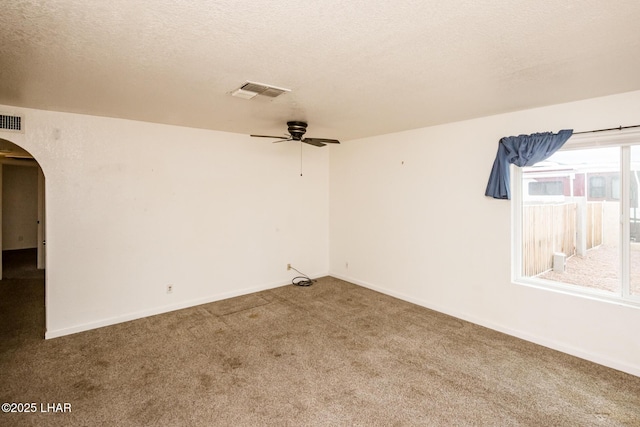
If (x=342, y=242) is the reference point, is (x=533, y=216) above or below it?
above

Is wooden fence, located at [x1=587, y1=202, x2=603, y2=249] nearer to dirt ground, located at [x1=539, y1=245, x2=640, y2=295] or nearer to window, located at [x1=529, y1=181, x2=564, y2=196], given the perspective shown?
dirt ground, located at [x1=539, y1=245, x2=640, y2=295]

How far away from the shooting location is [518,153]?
11.3 feet

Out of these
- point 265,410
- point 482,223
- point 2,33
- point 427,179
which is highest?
point 2,33

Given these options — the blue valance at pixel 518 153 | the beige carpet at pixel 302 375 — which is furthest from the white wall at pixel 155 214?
the blue valance at pixel 518 153

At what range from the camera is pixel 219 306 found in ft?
14.8

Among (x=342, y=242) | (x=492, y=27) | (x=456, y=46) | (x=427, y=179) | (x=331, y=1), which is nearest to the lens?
(x=331, y=1)

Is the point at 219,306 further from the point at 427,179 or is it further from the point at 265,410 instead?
the point at 427,179

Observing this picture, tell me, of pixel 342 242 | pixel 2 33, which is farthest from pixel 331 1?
pixel 342 242

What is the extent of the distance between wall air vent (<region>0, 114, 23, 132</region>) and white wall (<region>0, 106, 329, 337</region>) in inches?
2.3

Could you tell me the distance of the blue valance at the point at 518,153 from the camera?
3227 mm

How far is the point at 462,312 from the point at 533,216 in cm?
145

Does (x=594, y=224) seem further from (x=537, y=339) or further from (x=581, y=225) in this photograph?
(x=537, y=339)

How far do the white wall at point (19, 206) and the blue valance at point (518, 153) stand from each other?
10.9 meters

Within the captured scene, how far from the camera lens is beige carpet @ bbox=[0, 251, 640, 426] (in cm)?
230
